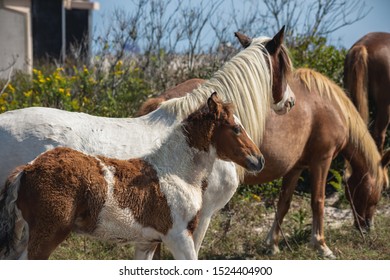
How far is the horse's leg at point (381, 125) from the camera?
8953mm

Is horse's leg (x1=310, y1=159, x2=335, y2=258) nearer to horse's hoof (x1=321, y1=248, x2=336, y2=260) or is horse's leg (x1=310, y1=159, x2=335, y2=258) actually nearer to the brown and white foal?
horse's hoof (x1=321, y1=248, x2=336, y2=260)

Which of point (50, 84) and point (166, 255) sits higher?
point (50, 84)

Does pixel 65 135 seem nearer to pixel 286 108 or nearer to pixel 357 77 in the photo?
pixel 286 108

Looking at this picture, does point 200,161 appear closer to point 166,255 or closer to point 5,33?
point 166,255

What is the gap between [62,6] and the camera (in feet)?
46.9

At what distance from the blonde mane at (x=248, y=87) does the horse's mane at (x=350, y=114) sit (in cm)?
110

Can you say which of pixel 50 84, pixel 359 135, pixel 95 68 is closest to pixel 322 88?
pixel 359 135

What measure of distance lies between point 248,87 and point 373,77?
388 cm

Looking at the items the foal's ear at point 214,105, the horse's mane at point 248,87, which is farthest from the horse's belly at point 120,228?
the horse's mane at point 248,87

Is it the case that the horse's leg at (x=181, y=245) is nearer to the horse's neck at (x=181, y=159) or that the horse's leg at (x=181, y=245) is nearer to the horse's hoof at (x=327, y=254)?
the horse's neck at (x=181, y=159)

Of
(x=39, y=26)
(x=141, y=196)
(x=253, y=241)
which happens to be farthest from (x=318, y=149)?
(x=39, y=26)

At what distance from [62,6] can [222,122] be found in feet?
34.6

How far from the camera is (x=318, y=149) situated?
261 inches

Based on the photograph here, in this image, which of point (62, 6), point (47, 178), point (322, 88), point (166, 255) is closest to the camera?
point (47, 178)
